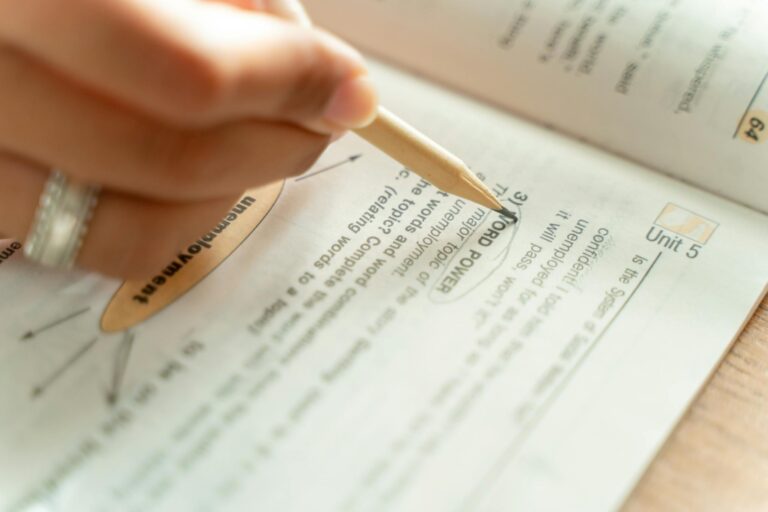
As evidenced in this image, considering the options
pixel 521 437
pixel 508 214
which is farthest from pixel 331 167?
pixel 521 437

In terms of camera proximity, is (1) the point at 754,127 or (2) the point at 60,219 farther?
(1) the point at 754,127

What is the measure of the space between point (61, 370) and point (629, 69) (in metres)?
0.39

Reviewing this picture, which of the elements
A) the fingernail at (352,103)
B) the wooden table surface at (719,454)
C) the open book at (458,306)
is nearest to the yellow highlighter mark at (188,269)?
the open book at (458,306)

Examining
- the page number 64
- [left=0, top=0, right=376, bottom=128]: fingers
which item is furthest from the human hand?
the page number 64

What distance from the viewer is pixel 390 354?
41 centimetres

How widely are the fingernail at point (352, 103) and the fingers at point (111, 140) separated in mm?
26

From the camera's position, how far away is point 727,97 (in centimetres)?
52

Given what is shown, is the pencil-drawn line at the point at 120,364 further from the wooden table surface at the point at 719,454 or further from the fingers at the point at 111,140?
the wooden table surface at the point at 719,454

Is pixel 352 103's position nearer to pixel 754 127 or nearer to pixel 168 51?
pixel 168 51

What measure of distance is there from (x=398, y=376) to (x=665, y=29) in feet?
1.01

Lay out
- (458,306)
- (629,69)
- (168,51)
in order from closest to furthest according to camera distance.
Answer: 1. (168,51)
2. (458,306)
3. (629,69)

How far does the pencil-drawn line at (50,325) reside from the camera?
1.36ft

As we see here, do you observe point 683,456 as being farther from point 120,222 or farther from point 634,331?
point 120,222

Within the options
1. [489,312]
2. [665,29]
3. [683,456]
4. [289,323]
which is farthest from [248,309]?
[665,29]
